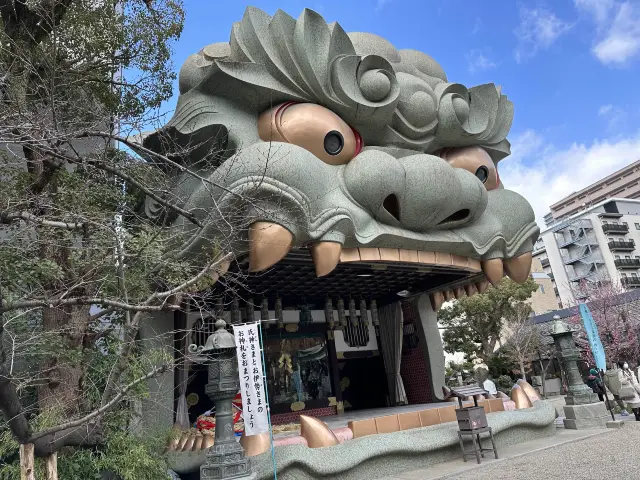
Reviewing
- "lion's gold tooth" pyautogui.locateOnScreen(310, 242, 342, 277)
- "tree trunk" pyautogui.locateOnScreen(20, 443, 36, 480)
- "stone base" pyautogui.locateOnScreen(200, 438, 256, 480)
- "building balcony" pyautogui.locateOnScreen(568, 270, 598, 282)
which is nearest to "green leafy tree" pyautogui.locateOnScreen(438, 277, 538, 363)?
"lion's gold tooth" pyautogui.locateOnScreen(310, 242, 342, 277)

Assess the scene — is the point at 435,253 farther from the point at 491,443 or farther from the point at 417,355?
the point at 417,355

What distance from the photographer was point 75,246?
24.4ft

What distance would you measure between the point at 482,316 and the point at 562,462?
22.2m

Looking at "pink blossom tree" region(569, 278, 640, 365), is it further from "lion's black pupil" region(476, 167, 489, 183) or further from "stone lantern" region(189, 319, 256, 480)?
"stone lantern" region(189, 319, 256, 480)

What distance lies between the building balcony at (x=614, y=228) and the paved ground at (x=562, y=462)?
155 ft

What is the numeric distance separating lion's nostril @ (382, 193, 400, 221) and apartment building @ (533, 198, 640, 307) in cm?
4543

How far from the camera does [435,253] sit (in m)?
10.1

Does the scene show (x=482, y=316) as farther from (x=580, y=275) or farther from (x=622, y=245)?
(x=622, y=245)

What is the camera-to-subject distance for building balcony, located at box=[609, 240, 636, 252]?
166 feet

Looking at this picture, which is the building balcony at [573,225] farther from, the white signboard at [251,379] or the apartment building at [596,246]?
the white signboard at [251,379]

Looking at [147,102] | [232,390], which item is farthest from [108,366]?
[147,102]

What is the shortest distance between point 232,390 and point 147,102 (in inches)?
284

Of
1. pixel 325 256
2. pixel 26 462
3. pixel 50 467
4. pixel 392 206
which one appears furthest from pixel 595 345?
pixel 26 462

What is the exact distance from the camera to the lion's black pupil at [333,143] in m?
9.23
